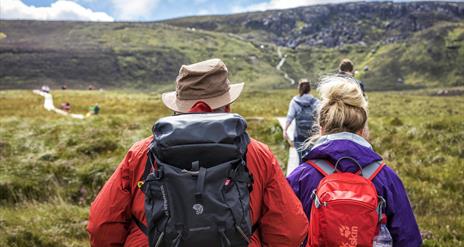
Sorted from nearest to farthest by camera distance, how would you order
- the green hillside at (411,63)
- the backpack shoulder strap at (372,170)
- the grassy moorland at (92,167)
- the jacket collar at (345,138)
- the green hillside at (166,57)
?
the backpack shoulder strap at (372,170) → the jacket collar at (345,138) → the grassy moorland at (92,167) → the green hillside at (166,57) → the green hillside at (411,63)

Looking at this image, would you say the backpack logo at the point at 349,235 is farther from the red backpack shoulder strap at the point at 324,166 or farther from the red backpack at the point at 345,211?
the red backpack shoulder strap at the point at 324,166

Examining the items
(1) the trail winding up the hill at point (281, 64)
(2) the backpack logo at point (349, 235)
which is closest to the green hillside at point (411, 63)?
(1) the trail winding up the hill at point (281, 64)

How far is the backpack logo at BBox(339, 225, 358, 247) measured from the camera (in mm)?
2896

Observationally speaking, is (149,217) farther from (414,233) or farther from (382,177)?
(414,233)

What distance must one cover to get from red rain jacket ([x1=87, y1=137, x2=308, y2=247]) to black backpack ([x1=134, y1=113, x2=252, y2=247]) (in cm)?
24

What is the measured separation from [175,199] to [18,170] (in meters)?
9.25

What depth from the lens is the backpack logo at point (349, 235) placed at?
2.90 metres

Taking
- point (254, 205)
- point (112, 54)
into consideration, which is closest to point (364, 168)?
point (254, 205)

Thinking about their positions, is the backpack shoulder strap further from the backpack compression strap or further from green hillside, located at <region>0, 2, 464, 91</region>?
green hillside, located at <region>0, 2, 464, 91</region>

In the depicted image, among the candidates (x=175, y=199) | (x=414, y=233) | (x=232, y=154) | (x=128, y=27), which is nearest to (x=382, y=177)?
(x=414, y=233)

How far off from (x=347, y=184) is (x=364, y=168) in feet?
0.83

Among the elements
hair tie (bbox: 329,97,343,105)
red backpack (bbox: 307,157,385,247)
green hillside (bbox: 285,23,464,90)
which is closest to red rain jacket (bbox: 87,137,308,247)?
red backpack (bbox: 307,157,385,247)

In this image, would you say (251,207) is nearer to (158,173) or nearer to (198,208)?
(198,208)

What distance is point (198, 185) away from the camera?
2.46m
